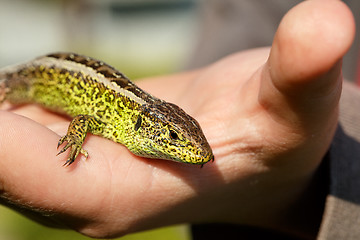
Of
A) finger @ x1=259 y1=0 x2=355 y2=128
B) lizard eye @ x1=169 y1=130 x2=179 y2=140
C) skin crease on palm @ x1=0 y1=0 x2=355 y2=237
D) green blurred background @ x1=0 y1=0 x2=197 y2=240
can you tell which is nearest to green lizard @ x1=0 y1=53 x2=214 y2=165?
lizard eye @ x1=169 y1=130 x2=179 y2=140

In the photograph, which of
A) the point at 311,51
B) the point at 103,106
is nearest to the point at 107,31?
the point at 103,106

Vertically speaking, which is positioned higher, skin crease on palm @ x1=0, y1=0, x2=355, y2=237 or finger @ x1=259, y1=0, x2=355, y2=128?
finger @ x1=259, y1=0, x2=355, y2=128

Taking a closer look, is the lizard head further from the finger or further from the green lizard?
the finger

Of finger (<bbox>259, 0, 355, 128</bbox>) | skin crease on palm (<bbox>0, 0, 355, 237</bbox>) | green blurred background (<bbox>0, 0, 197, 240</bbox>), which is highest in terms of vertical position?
finger (<bbox>259, 0, 355, 128</bbox>)

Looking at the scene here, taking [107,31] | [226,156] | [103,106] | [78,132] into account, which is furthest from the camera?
[107,31]

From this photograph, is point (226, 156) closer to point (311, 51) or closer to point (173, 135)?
point (173, 135)

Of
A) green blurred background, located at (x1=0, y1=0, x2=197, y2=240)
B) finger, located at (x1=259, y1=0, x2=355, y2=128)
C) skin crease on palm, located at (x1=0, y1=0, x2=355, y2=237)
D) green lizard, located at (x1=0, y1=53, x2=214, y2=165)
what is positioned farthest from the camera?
green blurred background, located at (x1=0, y1=0, x2=197, y2=240)

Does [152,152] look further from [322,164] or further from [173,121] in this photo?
[322,164]

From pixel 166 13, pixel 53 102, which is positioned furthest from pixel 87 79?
pixel 166 13
